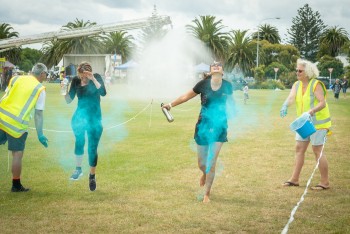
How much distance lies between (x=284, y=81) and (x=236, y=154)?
220 feet

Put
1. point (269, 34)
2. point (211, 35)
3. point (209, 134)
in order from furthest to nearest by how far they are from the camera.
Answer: point (269, 34) < point (211, 35) < point (209, 134)

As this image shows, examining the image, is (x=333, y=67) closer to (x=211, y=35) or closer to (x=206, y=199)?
(x=211, y=35)

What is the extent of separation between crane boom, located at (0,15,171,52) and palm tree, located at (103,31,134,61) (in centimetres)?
6683

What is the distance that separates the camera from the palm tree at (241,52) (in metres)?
90.6

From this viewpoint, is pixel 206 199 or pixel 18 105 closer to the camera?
pixel 206 199

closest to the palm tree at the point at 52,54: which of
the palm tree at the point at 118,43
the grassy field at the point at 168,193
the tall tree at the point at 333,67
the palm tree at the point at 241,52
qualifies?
the palm tree at the point at 118,43

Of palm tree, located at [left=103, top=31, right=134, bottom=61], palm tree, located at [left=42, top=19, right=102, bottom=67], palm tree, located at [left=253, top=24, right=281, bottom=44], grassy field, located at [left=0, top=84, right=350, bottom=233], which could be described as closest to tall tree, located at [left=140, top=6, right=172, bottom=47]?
grassy field, located at [left=0, top=84, right=350, bottom=233]

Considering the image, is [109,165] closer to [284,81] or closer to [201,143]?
[201,143]

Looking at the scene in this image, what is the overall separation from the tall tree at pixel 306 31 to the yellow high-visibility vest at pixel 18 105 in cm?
9905

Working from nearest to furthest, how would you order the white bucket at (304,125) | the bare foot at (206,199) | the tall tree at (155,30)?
the bare foot at (206,199) < the white bucket at (304,125) < the tall tree at (155,30)

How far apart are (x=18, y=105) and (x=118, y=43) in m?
97.9

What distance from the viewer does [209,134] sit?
22.7 feet

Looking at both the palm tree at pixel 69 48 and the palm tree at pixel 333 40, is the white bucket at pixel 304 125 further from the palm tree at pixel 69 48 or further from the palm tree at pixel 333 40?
the palm tree at pixel 333 40

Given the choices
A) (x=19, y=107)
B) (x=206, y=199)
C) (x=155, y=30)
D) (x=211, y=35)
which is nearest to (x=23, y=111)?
(x=19, y=107)
